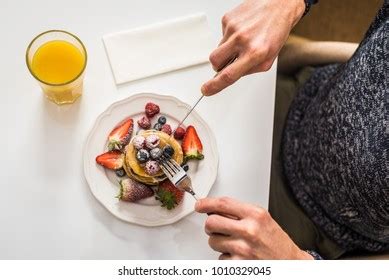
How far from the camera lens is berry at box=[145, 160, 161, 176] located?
100 centimetres

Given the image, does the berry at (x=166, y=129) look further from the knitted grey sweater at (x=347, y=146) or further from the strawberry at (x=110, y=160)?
the knitted grey sweater at (x=347, y=146)

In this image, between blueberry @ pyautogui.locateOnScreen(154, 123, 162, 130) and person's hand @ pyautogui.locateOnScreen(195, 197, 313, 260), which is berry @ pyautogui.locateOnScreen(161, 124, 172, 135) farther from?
person's hand @ pyautogui.locateOnScreen(195, 197, 313, 260)

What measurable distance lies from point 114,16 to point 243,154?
399mm

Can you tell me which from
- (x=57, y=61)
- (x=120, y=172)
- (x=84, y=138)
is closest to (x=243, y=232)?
(x=120, y=172)

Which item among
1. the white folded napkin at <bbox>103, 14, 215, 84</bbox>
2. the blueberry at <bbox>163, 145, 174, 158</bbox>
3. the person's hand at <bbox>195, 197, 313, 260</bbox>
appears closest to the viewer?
the person's hand at <bbox>195, 197, 313, 260</bbox>

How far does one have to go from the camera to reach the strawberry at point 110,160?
3.43ft

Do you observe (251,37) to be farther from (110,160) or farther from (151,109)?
(110,160)

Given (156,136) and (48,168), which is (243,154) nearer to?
(156,136)

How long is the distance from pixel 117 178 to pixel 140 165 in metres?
0.07


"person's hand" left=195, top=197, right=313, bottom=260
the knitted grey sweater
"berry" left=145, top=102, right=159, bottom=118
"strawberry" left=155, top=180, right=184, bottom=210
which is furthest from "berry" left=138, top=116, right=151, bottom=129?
the knitted grey sweater

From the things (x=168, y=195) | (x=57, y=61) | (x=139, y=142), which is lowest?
(x=168, y=195)

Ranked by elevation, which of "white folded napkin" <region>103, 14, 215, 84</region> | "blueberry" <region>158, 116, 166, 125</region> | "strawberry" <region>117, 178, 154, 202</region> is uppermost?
"white folded napkin" <region>103, 14, 215, 84</region>

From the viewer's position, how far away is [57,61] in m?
1.05

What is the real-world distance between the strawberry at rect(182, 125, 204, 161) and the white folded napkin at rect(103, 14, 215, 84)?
0.14 meters
